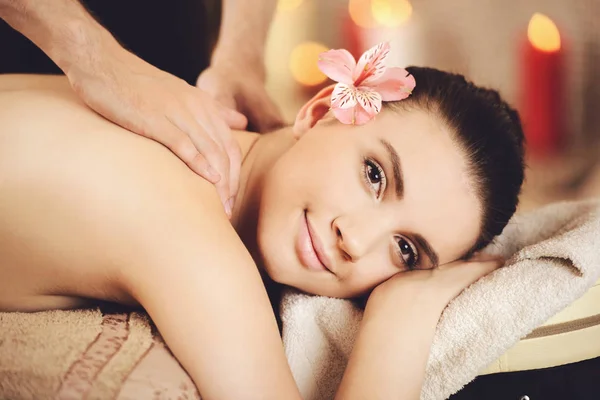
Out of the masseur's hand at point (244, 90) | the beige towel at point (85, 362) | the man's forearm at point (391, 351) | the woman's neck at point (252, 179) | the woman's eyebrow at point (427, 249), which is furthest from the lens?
the masseur's hand at point (244, 90)

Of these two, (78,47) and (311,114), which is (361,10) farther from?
(78,47)

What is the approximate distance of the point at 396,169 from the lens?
0.76m

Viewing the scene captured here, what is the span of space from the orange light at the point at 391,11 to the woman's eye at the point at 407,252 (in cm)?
68

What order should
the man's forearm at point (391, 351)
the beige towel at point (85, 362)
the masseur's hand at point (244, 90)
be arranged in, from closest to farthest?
1. the beige towel at point (85, 362)
2. the man's forearm at point (391, 351)
3. the masseur's hand at point (244, 90)

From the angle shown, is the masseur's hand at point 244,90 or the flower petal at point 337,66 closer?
the flower petal at point 337,66

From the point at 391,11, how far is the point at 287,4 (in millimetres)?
256

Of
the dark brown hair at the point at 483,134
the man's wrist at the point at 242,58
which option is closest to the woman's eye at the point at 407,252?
the dark brown hair at the point at 483,134

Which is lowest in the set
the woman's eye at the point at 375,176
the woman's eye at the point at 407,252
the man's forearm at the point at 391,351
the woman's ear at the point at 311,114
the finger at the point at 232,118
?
the man's forearm at the point at 391,351

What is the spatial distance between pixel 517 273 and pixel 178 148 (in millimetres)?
513

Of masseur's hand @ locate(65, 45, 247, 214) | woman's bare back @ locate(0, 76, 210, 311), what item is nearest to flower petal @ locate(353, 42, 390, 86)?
masseur's hand @ locate(65, 45, 247, 214)

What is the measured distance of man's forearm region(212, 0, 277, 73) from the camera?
1216 millimetres

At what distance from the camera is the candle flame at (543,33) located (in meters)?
1.23

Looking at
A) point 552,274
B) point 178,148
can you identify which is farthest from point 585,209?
point 178,148

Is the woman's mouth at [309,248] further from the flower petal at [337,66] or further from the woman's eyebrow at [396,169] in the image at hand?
the flower petal at [337,66]
